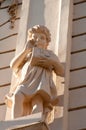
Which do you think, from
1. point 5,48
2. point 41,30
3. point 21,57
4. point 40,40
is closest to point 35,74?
point 21,57

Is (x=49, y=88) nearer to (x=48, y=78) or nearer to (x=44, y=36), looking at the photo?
(x=48, y=78)

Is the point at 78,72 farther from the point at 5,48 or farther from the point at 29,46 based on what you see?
the point at 5,48

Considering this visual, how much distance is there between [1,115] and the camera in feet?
28.9

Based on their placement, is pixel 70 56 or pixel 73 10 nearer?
pixel 70 56

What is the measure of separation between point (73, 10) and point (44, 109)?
2312 millimetres

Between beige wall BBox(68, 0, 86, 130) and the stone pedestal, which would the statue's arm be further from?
the stone pedestal

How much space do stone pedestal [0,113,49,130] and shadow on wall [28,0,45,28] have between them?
8.07 feet

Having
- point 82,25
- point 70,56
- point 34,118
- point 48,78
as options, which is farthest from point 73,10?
point 34,118

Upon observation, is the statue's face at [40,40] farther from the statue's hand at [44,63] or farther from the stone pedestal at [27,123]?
the stone pedestal at [27,123]

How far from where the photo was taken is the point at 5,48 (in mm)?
9812

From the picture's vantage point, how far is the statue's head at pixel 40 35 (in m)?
8.76

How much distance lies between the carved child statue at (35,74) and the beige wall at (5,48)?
0.52 metres

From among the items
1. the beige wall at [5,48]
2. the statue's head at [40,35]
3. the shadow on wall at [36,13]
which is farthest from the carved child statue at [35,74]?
the shadow on wall at [36,13]

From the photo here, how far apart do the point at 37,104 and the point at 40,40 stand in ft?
3.68
